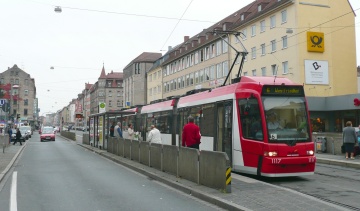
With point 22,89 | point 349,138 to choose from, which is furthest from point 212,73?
point 22,89

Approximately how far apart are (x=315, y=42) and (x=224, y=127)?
31993 mm

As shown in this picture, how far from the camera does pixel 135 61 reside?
3760 inches

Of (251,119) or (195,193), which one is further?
(251,119)

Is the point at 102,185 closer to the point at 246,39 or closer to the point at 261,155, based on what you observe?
the point at 261,155

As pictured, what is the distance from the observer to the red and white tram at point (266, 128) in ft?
36.8

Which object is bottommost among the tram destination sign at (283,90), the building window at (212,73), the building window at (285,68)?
the tram destination sign at (283,90)

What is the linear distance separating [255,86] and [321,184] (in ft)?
10.7

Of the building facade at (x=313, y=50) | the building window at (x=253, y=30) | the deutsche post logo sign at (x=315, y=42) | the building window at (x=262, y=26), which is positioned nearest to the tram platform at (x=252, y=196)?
the building facade at (x=313, y=50)

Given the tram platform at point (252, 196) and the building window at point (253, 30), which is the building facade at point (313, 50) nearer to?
the building window at point (253, 30)

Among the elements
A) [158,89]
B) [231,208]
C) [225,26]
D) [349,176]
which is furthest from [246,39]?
[231,208]

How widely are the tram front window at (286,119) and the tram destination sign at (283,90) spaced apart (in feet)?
0.49

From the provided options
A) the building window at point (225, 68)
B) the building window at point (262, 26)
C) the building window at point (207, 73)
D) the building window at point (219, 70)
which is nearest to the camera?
the building window at point (262, 26)

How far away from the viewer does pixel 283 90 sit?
12070mm

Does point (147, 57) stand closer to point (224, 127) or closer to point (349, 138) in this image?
point (349, 138)
